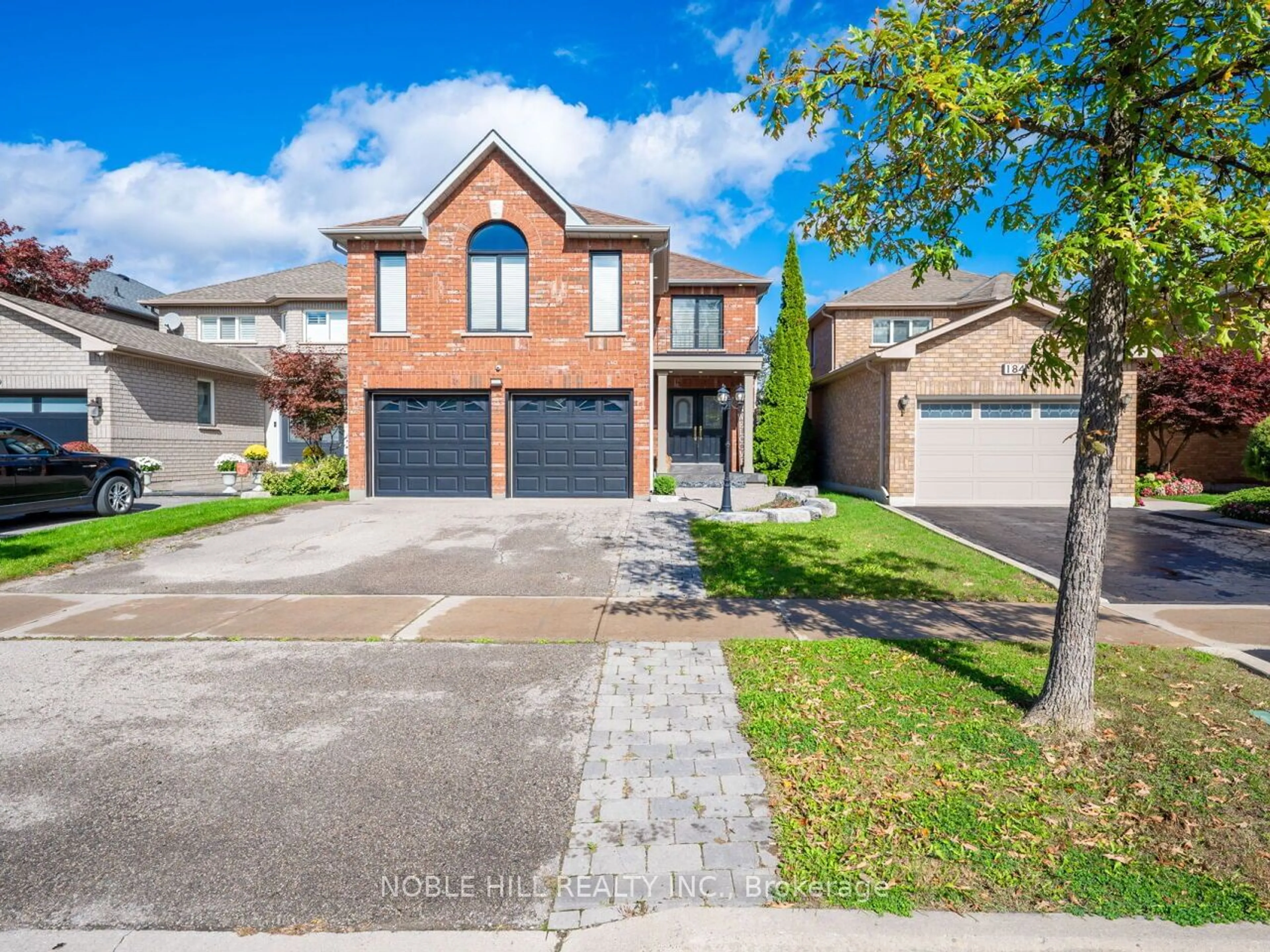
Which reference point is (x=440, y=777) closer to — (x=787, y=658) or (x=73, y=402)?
(x=787, y=658)

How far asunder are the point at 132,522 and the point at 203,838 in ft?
35.0

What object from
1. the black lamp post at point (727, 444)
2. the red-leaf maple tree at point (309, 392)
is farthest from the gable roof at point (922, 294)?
the red-leaf maple tree at point (309, 392)

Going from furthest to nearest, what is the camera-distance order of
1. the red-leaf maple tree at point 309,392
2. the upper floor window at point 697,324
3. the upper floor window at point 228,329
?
the upper floor window at point 228,329 → the upper floor window at point 697,324 → the red-leaf maple tree at point 309,392

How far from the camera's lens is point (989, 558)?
952 centimetres

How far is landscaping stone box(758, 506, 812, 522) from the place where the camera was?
12.4 m

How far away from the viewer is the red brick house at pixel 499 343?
1545cm

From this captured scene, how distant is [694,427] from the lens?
821 inches

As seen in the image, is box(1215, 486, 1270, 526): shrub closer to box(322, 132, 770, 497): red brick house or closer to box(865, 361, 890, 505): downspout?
box(865, 361, 890, 505): downspout

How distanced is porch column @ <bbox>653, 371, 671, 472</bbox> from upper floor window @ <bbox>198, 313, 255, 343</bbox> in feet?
53.2

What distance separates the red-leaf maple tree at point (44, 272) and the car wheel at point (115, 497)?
55.0 feet

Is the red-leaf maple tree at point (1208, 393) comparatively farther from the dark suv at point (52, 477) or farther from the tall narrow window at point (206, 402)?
the tall narrow window at point (206, 402)

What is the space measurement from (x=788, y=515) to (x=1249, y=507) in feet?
30.3

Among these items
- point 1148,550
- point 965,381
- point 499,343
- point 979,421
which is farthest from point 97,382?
point 1148,550

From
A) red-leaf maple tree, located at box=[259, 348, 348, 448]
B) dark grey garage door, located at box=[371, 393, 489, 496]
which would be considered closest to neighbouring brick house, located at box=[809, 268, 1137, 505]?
dark grey garage door, located at box=[371, 393, 489, 496]
